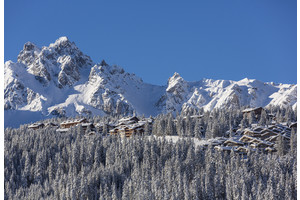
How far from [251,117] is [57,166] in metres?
89.1

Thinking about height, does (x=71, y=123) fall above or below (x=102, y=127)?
above

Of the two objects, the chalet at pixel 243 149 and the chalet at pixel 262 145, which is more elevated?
the chalet at pixel 262 145

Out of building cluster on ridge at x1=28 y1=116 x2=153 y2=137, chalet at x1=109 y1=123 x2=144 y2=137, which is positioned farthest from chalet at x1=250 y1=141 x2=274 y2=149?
chalet at x1=109 y1=123 x2=144 y2=137

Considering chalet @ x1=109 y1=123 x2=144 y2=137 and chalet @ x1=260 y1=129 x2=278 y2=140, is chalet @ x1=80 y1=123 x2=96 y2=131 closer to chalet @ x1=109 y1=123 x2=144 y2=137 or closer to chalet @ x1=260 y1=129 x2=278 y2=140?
chalet @ x1=109 y1=123 x2=144 y2=137

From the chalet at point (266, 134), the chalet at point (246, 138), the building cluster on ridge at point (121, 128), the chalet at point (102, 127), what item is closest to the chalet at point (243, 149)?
the chalet at point (246, 138)

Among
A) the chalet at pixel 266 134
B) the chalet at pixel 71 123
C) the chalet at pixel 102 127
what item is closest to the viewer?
the chalet at pixel 266 134

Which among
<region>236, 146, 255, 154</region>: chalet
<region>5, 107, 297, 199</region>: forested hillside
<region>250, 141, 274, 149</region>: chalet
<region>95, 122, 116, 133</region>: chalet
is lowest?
<region>5, 107, 297, 199</region>: forested hillside

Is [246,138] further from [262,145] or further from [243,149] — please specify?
[243,149]

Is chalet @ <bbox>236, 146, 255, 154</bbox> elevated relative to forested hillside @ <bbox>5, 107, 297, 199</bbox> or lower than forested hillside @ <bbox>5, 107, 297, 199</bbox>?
elevated

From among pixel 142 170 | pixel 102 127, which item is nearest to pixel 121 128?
pixel 102 127

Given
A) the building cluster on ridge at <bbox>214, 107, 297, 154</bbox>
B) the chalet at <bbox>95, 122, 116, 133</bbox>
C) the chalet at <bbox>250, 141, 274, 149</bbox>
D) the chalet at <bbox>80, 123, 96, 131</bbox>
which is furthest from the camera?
the chalet at <bbox>95, 122, 116, 133</bbox>

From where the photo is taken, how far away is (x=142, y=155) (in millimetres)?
108500

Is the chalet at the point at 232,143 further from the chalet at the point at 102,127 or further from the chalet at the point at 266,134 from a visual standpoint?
the chalet at the point at 102,127

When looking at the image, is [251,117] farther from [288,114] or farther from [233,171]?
[233,171]
